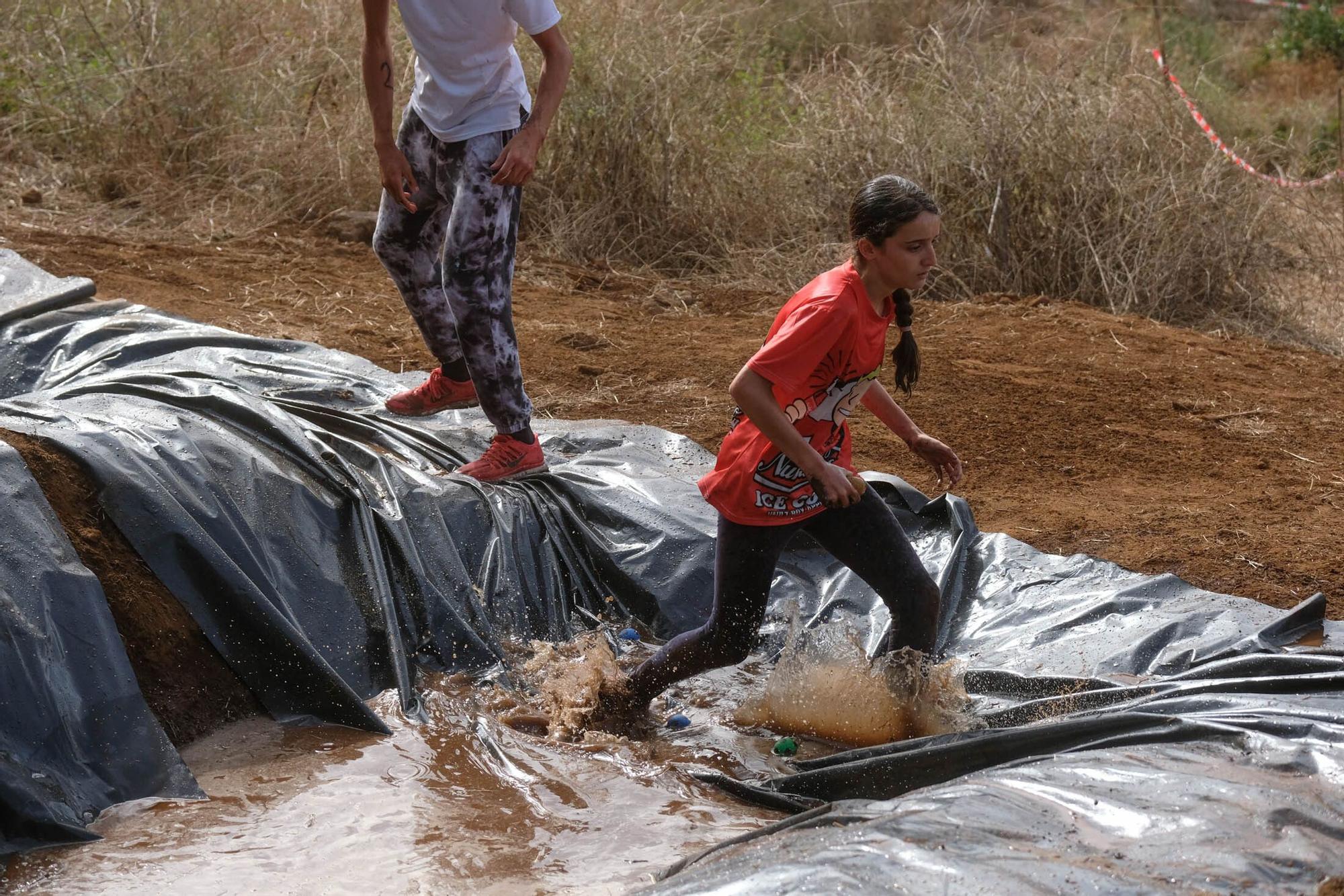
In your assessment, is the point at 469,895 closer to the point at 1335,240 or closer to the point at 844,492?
the point at 844,492

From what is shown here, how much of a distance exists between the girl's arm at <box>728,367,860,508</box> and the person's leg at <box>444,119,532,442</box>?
133cm

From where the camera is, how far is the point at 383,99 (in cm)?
396

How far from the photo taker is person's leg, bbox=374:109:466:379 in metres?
3.90

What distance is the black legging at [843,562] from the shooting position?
291 cm

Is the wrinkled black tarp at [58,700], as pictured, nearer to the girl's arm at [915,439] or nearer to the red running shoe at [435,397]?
the red running shoe at [435,397]

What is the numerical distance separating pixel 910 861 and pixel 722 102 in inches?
286

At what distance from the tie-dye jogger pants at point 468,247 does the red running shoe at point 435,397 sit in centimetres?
29

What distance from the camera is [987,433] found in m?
5.27

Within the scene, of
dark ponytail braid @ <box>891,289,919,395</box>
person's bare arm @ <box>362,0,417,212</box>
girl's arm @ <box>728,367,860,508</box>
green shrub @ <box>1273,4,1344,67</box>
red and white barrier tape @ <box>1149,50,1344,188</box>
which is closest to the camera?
girl's arm @ <box>728,367,860,508</box>

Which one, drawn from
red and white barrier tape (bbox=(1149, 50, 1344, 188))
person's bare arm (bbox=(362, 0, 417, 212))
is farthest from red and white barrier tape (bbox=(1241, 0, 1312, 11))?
person's bare arm (bbox=(362, 0, 417, 212))

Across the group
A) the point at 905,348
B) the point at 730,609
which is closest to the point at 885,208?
the point at 905,348

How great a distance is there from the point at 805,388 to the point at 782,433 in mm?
194

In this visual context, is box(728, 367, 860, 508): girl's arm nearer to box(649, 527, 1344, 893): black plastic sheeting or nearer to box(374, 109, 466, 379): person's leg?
box(649, 527, 1344, 893): black plastic sheeting

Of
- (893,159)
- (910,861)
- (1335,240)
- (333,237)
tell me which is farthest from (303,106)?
(910,861)
